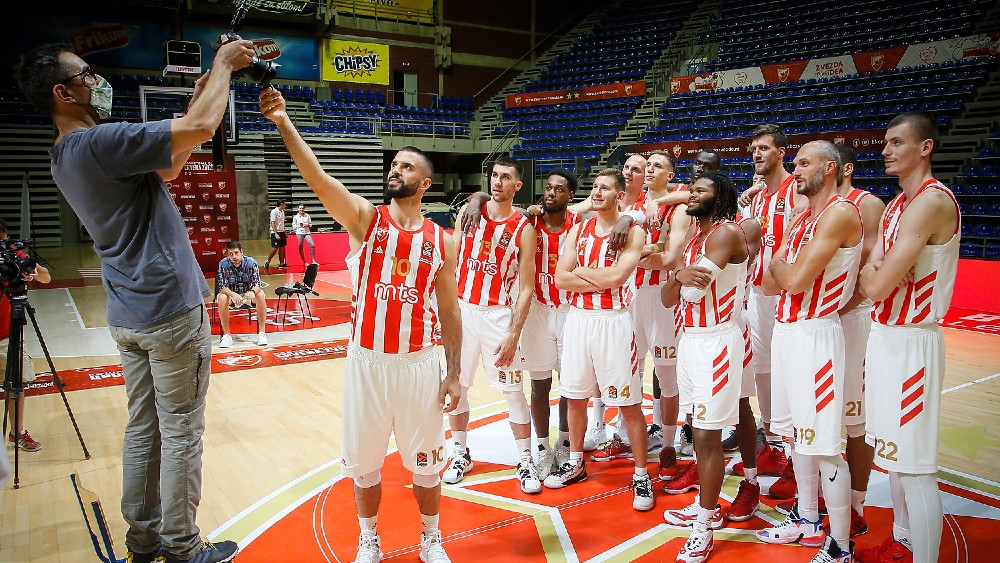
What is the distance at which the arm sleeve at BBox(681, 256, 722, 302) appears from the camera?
407cm

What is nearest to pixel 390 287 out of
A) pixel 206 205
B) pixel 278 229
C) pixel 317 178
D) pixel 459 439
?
pixel 317 178

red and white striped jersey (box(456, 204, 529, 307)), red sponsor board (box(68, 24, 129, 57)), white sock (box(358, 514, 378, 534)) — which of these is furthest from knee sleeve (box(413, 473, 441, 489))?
red sponsor board (box(68, 24, 129, 57))

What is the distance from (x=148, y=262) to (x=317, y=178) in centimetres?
85

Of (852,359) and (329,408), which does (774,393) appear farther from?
(329,408)

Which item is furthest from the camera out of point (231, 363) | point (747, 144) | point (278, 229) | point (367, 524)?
point (747, 144)

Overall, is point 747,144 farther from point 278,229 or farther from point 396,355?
point 396,355

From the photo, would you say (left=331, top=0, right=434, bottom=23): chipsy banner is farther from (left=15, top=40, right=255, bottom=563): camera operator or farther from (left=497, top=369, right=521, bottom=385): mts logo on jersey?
(left=15, top=40, right=255, bottom=563): camera operator

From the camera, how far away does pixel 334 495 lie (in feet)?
15.7

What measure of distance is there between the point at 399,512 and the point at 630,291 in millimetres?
2225

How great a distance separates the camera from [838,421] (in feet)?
12.3

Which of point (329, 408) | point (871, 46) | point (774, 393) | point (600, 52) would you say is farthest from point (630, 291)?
point (600, 52)

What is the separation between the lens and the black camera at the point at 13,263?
4.81m

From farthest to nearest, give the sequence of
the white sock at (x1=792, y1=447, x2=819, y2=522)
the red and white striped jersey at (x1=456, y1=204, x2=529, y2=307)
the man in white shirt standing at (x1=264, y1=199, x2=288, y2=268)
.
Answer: the man in white shirt standing at (x1=264, y1=199, x2=288, y2=268)
the red and white striped jersey at (x1=456, y1=204, x2=529, y2=307)
the white sock at (x1=792, y1=447, x2=819, y2=522)

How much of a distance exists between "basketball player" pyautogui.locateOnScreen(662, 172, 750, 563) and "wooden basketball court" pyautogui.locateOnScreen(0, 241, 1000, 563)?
0.41 meters
